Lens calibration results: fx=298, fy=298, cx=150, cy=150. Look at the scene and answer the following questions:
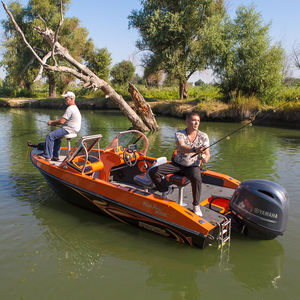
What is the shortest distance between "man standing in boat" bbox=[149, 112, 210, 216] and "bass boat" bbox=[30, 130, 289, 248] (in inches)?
5.2

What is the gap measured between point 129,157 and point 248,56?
744 inches

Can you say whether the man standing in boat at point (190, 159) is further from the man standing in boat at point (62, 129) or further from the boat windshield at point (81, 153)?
the man standing in boat at point (62, 129)

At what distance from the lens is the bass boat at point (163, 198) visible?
13.9 ft

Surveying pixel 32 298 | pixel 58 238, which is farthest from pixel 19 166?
pixel 32 298

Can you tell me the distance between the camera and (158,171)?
15.8 feet

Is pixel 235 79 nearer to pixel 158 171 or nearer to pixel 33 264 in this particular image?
pixel 158 171

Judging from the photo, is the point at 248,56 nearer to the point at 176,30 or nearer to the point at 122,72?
the point at 176,30

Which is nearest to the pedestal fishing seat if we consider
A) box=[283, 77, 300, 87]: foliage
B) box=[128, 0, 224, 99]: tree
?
box=[128, 0, 224, 99]: tree

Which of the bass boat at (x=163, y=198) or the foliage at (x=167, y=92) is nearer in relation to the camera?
the bass boat at (x=163, y=198)

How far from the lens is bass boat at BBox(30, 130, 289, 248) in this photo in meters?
4.23

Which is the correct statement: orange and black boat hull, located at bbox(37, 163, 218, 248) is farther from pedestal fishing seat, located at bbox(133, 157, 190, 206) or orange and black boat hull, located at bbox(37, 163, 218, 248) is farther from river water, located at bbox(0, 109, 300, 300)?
pedestal fishing seat, located at bbox(133, 157, 190, 206)

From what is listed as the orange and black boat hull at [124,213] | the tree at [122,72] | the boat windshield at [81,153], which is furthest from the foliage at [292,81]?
the orange and black boat hull at [124,213]

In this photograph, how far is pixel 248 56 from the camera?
2211 centimetres

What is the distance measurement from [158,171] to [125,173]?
6.71ft
